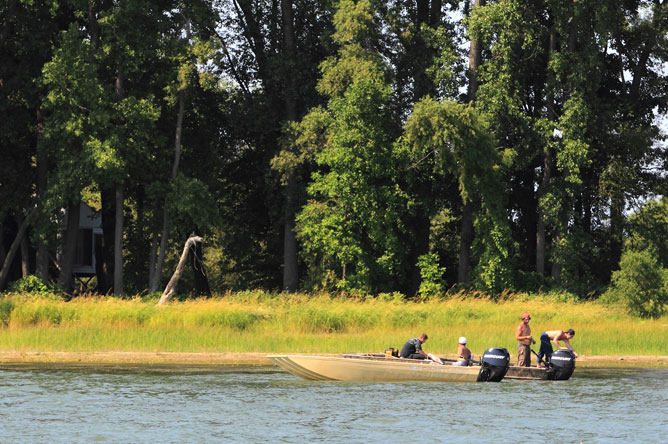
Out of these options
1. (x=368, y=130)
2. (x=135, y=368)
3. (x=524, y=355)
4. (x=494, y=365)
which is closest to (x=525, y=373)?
(x=524, y=355)

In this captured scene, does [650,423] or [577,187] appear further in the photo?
[577,187]

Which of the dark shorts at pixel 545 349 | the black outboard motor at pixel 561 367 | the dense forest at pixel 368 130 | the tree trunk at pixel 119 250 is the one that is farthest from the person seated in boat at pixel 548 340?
the tree trunk at pixel 119 250

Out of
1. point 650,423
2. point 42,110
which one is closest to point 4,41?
point 42,110

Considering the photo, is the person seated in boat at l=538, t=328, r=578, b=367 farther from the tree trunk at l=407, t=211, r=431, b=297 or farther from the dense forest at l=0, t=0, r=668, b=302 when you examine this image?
the tree trunk at l=407, t=211, r=431, b=297

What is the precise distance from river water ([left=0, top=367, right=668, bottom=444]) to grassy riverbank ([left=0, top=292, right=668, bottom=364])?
14.9 ft

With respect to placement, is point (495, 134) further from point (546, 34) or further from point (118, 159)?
point (118, 159)

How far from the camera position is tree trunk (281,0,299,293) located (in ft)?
195

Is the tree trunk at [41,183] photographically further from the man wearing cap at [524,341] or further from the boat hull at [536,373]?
the boat hull at [536,373]

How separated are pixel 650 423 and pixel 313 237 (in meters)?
33.5

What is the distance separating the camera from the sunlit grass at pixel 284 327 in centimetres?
3772

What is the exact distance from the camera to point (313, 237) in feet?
184

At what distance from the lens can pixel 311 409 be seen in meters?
25.9

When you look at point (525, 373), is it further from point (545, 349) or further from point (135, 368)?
point (135, 368)

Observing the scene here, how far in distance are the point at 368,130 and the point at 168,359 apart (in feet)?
75.0
